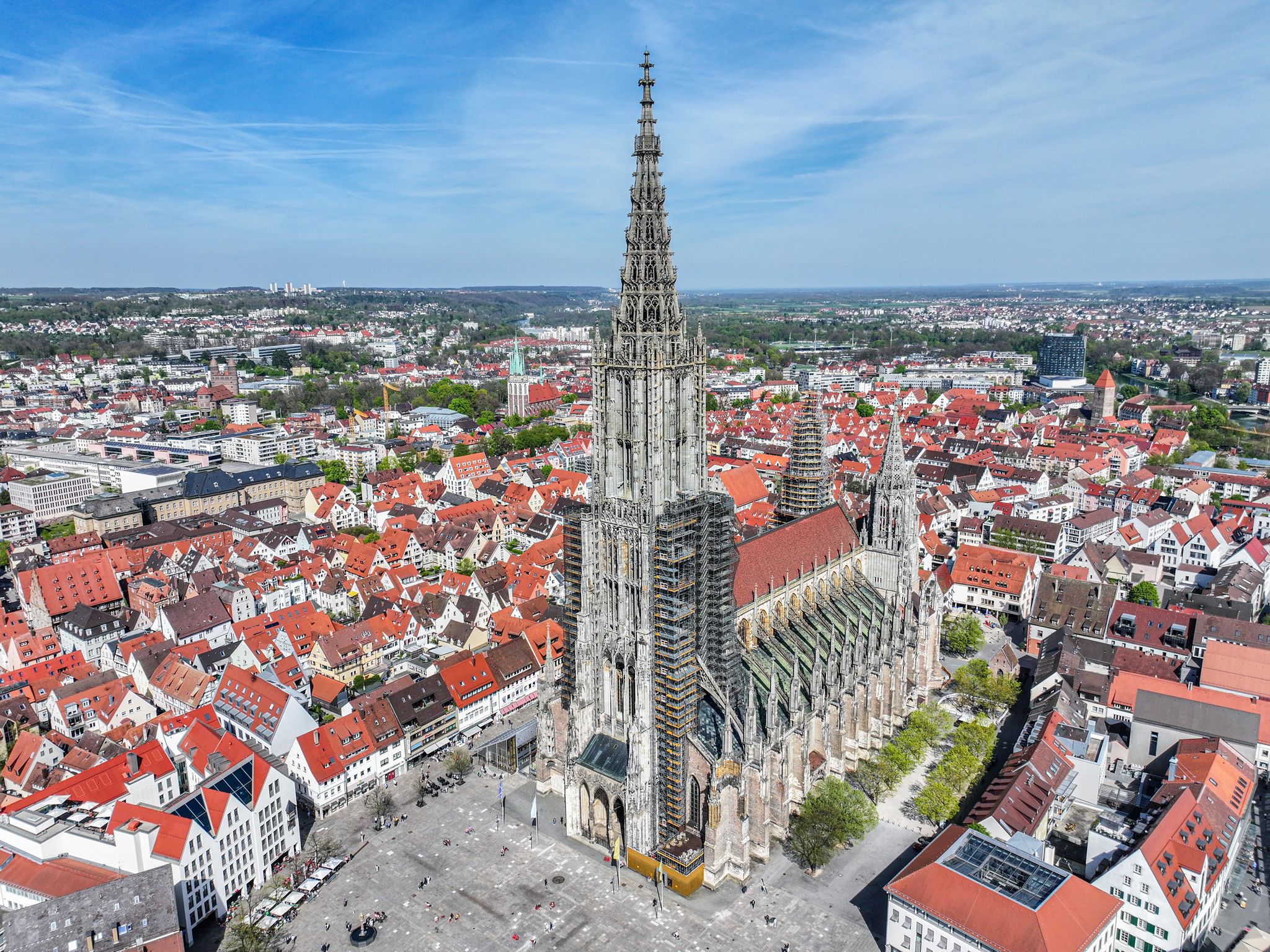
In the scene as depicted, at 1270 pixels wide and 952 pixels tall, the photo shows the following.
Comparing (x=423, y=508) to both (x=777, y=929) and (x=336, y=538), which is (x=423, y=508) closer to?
(x=336, y=538)

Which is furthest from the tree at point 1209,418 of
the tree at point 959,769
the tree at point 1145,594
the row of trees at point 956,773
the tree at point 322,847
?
the tree at point 322,847

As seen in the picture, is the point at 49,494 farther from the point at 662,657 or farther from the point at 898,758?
the point at 898,758

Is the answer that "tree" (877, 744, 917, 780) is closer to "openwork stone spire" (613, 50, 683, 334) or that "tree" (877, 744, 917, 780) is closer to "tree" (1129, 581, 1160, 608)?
"openwork stone spire" (613, 50, 683, 334)

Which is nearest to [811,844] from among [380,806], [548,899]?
[548,899]

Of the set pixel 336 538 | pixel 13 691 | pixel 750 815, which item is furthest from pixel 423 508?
pixel 750 815

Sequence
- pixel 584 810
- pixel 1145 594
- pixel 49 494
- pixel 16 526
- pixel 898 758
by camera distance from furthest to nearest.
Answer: pixel 49 494, pixel 16 526, pixel 1145 594, pixel 898 758, pixel 584 810

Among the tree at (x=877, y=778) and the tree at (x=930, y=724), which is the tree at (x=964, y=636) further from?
the tree at (x=877, y=778)
